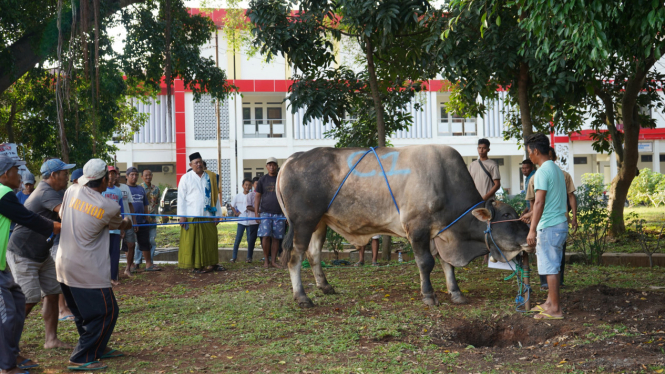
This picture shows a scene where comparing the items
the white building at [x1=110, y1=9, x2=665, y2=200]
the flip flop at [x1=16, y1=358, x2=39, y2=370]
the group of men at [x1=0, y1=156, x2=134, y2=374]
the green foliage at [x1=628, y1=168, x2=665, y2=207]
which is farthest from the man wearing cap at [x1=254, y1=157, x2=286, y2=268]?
the white building at [x1=110, y1=9, x2=665, y2=200]

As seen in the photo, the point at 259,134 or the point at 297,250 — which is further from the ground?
the point at 259,134

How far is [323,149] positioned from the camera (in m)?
7.75

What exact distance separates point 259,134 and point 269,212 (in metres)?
20.9

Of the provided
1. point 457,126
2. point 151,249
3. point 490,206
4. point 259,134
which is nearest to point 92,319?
point 490,206

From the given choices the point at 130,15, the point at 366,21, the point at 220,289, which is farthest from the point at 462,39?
the point at 130,15

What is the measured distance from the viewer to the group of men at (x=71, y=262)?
15.1 feet

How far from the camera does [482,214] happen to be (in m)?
6.82

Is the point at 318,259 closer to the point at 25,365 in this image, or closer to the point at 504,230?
the point at 504,230

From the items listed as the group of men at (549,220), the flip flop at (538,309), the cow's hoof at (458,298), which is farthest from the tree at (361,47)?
the flip flop at (538,309)

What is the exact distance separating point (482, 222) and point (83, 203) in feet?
14.8

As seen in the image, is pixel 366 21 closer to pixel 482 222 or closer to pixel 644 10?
pixel 482 222

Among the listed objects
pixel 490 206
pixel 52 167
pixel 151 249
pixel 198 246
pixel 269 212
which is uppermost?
pixel 52 167

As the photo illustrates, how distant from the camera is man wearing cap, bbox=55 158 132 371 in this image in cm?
485

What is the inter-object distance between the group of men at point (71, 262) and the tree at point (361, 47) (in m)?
4.91
